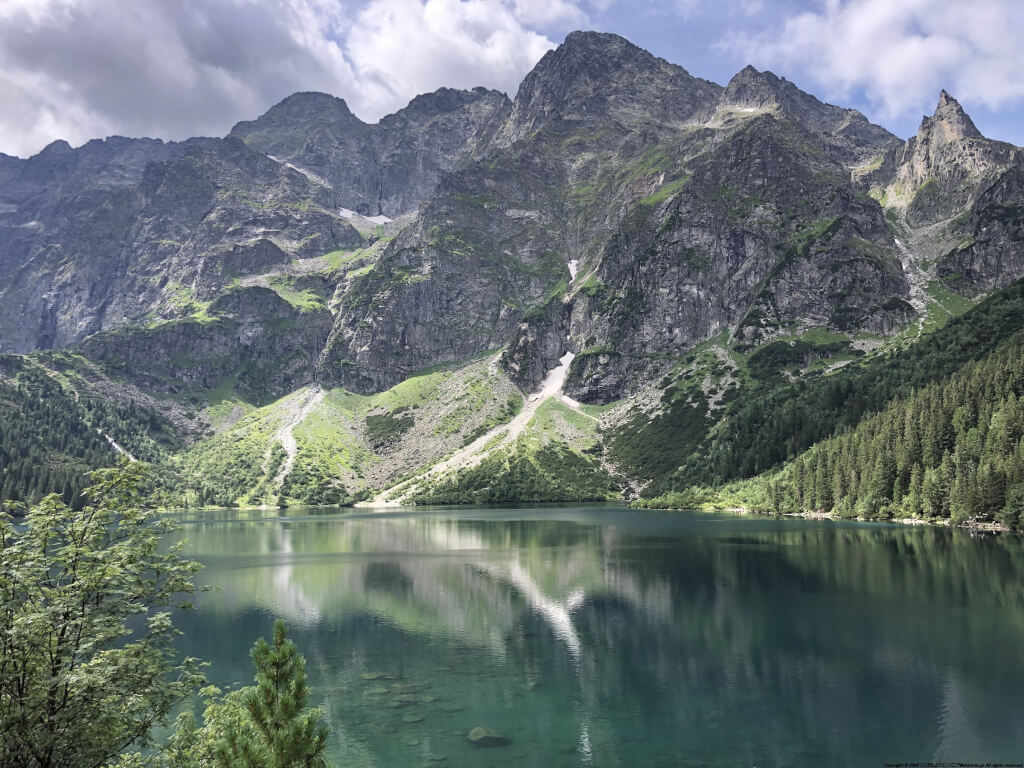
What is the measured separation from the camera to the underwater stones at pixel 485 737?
1165 inches

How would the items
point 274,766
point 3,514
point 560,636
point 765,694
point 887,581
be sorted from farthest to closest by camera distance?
point 887,581
point 560,636
point 765,694
point 3,514
point 274,766

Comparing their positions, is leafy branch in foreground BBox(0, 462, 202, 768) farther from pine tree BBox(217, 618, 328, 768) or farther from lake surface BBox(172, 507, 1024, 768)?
lake surface BBox(172, 507, 1024, 768)

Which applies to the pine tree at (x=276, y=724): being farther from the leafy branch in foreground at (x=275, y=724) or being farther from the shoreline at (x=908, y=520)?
the shoreline at (x=908, y=520)

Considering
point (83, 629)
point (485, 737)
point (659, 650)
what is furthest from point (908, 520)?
point (83, 629)

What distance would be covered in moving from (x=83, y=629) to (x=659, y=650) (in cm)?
3737

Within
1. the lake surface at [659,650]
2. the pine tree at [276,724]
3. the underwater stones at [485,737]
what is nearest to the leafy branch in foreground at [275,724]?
the pine tree at [276,724]

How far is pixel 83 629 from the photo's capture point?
46.5 feet

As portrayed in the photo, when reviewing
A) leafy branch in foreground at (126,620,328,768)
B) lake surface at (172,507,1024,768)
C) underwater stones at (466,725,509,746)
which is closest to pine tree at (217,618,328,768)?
leafy branch in foreground at (126,620,328,768)

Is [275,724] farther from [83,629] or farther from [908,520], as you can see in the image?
[908,520]

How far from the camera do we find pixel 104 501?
15.7 m

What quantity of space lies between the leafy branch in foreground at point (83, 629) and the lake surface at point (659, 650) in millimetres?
16927

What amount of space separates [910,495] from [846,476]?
21575 millimetres

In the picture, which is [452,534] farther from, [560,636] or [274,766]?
[274,766]

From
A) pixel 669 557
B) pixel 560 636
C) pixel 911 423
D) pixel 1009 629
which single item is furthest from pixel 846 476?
pixel 560 636
